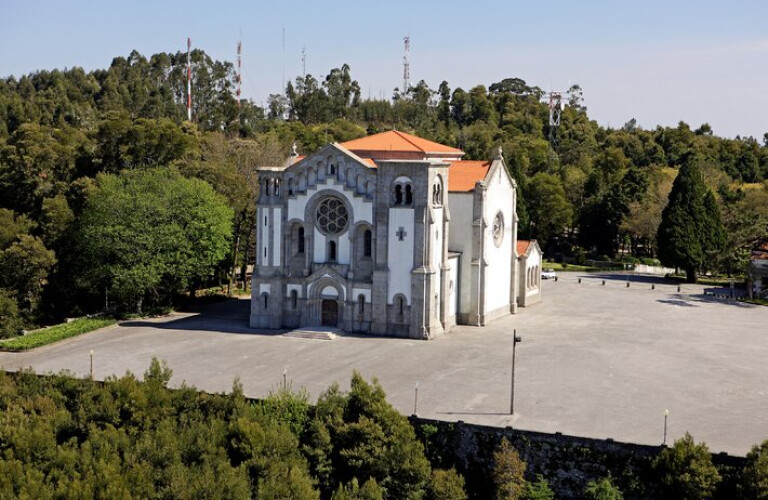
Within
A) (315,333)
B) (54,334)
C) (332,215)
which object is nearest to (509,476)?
(315,333)

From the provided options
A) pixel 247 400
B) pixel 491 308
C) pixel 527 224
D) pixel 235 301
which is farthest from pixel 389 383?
pixel 527 224

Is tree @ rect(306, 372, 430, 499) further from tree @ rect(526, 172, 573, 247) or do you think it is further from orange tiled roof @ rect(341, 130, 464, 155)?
tree @ rect(526, 172, 573, 247)

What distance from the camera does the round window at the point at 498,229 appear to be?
1843 inches

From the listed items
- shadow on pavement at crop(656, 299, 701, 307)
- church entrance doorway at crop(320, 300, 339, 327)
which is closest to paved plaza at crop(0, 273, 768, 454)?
church entrance doorway at crop(320, 300, 339, 327)

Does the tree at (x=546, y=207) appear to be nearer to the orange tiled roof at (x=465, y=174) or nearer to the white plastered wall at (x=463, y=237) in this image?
the orange tiled roof at (x=465, y=174)

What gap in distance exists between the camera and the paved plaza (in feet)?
Result: 96.1

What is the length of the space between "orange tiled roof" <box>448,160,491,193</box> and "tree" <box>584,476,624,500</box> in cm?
2086

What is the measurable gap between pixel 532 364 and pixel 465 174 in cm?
1295

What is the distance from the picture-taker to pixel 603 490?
85.1 ft

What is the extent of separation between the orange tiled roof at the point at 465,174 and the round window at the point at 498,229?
98.9 inches

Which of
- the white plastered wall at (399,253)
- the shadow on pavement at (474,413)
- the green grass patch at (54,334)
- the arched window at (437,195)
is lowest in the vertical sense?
the shadow on pavement at (474,413)

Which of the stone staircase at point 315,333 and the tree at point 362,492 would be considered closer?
the tree at point 362,492

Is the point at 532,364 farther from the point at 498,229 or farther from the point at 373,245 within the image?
the point at 498,229

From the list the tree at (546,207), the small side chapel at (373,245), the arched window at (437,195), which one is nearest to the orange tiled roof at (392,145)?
the small side chapel at (373,245)
